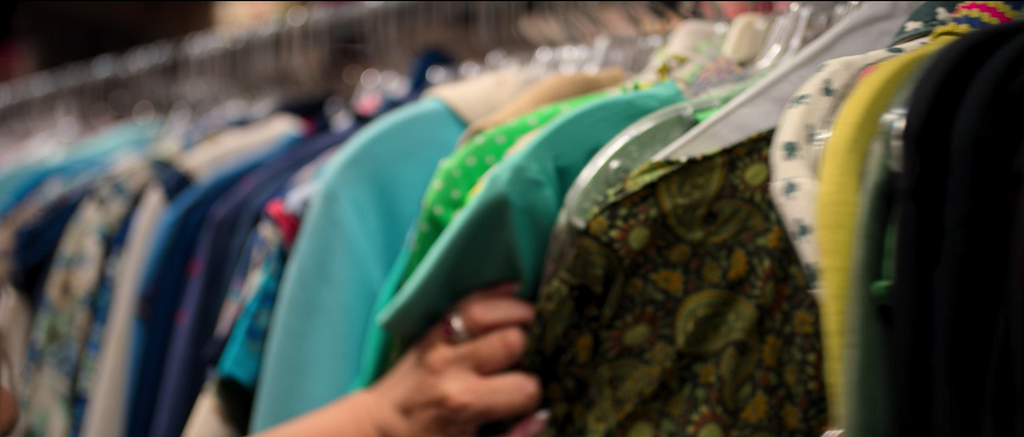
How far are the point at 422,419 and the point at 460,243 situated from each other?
13cm

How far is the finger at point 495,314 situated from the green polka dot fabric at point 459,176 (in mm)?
59

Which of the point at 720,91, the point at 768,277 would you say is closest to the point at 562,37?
the point at 720,91

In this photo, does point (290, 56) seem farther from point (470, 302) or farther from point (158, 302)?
point (470, 302)

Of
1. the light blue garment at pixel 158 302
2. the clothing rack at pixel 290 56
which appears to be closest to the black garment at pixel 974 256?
the clothing rack at pixel 290 56

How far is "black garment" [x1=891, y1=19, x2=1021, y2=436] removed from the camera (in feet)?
1.02

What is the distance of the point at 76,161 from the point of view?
115 cm

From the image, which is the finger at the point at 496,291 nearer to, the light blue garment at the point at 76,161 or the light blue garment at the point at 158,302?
the light blue garment at the point at 158,302

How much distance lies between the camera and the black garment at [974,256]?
0.30 meters

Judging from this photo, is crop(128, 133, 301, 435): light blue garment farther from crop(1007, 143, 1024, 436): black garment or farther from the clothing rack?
crop(1007, 143, 1024, 436): black garment

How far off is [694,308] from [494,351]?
0.13 m

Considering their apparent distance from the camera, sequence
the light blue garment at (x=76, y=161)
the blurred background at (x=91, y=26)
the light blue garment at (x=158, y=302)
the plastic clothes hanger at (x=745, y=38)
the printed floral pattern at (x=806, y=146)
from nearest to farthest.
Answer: the printed floral pattern at (x=806, y=146), the plastic clothes hanger at (x=745, y=38), the light blue garment at (x=158, y=302), the light blue garment at (x=76, y=161), the blurred background at (x=91, y=26)

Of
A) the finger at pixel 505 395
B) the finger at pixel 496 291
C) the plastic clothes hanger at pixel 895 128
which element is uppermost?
the plastic clothes hanger at pixel 895 128

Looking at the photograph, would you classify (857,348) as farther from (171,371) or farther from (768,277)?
(171,371)

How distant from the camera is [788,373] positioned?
510 mm
